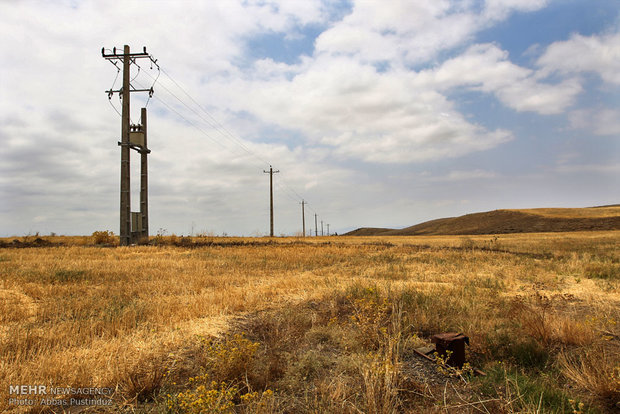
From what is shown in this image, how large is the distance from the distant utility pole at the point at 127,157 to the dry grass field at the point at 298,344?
41.8 ft

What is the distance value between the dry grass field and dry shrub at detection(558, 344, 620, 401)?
2cm

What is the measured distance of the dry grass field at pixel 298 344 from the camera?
362 cm

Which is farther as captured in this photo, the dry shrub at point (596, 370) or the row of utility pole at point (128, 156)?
the row of utility pole at point (128, 156)

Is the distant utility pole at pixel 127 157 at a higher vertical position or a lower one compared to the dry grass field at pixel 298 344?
higher

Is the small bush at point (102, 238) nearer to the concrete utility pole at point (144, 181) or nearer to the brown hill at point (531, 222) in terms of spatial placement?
the concrete utility pole at point (144, 181)

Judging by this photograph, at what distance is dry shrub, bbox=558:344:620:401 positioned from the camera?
3.68 metres

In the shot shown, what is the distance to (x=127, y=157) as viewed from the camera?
23.2m

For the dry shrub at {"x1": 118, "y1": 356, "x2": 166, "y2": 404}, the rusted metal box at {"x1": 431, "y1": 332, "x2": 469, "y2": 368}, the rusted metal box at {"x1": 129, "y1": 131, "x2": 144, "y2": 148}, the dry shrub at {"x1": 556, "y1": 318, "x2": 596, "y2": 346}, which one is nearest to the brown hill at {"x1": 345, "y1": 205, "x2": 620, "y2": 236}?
the rusted metal box at {"x1": 129, "y1": 131, "x2": 144, "y2": 148}

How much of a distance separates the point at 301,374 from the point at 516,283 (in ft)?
30.7

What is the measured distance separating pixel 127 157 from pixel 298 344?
73.3ft

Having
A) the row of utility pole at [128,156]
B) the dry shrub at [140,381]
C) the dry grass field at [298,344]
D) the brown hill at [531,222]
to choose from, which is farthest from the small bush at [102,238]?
the brown hill at [531,222]

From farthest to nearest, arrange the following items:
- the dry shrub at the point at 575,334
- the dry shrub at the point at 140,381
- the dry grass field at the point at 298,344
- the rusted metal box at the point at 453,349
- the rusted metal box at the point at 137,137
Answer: the rusted metal box at the point at 137,137
the dry shrub at the point at 575,334
the rusted metal box at the point at 453,349
the dry shrub at the point at 140,381
the dry grass field at the point at 298,344

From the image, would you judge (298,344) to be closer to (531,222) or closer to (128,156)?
(128,156)

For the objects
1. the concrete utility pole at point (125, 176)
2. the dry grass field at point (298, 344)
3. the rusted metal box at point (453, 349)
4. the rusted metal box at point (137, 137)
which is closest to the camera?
the dry grass field at point (298, 344)
